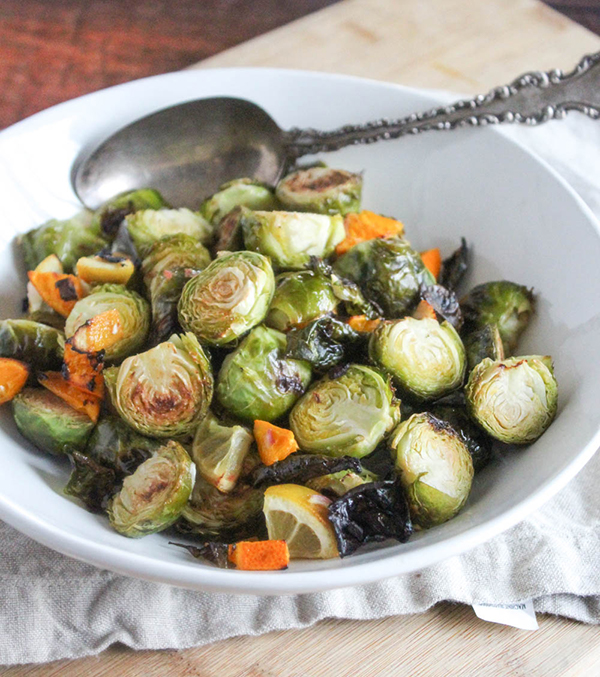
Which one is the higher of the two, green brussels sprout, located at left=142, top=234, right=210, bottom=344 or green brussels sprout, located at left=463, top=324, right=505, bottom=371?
green brussels sprout, located at left=463, top=324, right=505, bottom=371

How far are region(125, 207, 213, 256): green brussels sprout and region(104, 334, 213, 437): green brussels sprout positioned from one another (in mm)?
650

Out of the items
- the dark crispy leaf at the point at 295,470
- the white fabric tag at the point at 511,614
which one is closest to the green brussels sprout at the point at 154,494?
the dark crispy leaf at the point at 295,470

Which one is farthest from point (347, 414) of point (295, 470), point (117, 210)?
point (117, 210)

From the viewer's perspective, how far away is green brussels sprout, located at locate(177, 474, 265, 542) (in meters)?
2.05

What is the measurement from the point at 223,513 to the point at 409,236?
4.98 feet

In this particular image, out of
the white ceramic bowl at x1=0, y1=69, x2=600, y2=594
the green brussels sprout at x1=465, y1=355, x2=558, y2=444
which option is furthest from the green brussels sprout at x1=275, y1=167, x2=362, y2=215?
the green brussels sprout at x1=465, y1=355, x2=558, y2=444

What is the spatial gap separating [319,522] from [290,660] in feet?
1.45

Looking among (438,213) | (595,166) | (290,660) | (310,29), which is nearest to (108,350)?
(290,660)

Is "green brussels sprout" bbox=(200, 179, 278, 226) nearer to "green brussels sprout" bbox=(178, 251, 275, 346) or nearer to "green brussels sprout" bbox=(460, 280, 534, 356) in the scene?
"green brussels sprout" bbox=(178, 251, 275, 346)

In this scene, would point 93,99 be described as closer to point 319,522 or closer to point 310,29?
point 310,29

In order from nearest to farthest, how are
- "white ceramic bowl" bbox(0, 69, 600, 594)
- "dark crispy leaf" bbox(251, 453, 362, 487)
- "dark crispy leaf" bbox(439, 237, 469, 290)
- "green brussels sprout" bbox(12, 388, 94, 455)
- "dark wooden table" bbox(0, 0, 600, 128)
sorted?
"white ceramic bowl" bbox(0, 69, 600, 594) < "dark crispy leaf" bbox(251, 453, 362, 487) < "green brussels sprout" bbox(12, 388, 94, 455) < "dark crispy leaf" bbox(439, 237, 469, 290) < "dark wooden table" bbox(0, 0, 600, 128)

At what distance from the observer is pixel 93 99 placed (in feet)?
9.80

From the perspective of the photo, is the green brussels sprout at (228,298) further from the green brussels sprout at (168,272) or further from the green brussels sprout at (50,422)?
the green brussels sprout at (50,422)

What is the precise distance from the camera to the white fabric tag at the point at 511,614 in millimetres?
2088
